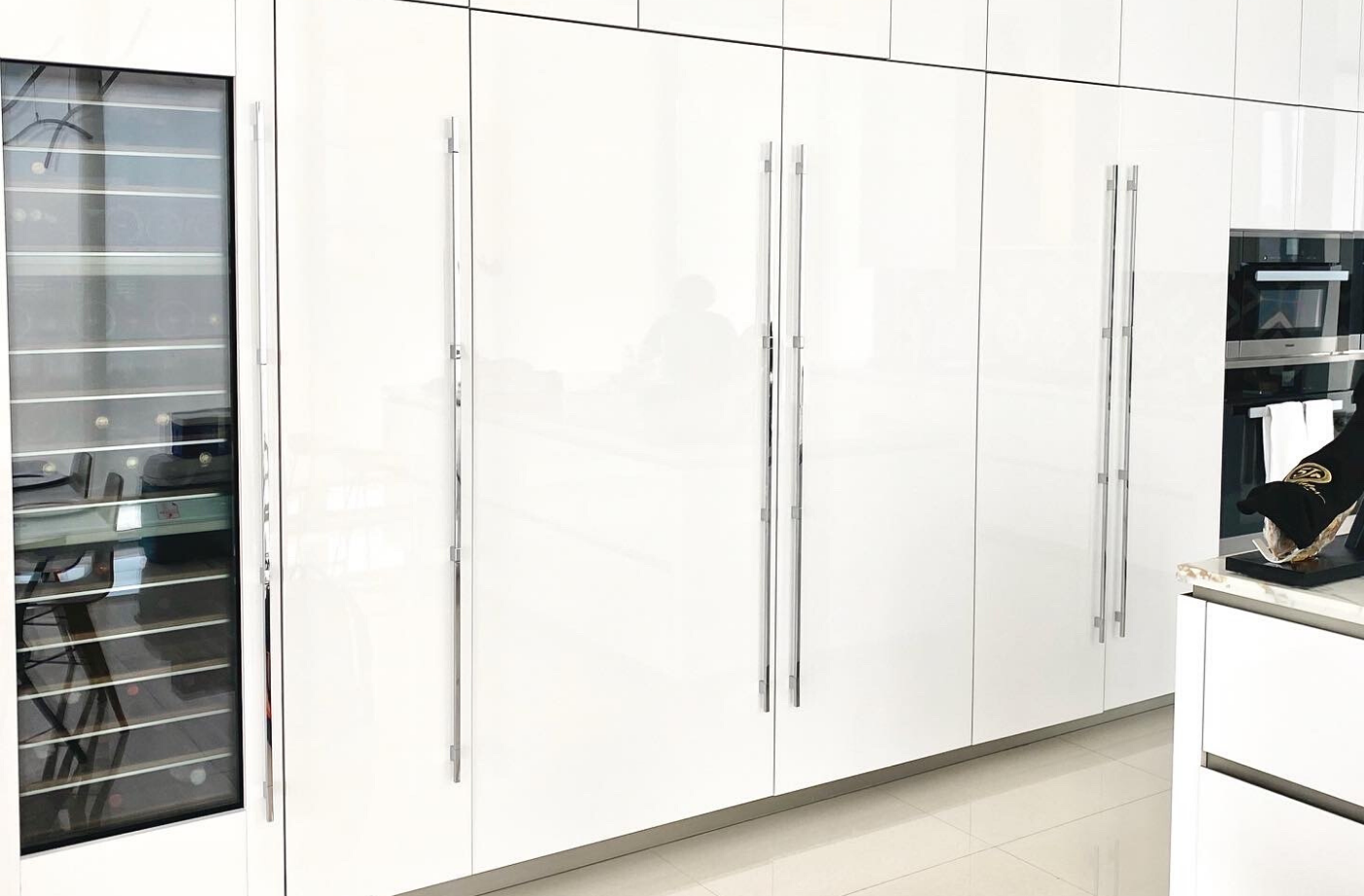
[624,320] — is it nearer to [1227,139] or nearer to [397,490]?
[397,490]

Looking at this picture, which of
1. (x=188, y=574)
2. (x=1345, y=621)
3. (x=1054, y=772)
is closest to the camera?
(x=1345, y=621)

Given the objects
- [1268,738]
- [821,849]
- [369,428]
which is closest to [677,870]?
[821,849]

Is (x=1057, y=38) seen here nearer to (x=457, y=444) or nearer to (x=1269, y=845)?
(x=457, y=444)

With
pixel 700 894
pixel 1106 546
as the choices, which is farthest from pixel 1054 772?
pixel 700 894

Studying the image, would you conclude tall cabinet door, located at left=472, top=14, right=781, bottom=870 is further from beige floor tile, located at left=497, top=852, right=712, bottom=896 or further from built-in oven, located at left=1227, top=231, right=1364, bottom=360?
built-in oven, located at left=1227, top=231, right=1364, bottom=360

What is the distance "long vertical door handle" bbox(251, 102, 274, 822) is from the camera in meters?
2.47

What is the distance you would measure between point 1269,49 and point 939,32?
1.50 metres

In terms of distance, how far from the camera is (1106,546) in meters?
4.00

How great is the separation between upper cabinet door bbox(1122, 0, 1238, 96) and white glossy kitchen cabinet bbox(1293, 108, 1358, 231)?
47 cm

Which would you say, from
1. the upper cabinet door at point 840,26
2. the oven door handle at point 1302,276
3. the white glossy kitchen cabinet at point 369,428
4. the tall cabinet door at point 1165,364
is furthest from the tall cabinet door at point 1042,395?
the white glossy kitchen cabinet at point 369,428

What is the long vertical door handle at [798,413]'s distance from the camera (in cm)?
321

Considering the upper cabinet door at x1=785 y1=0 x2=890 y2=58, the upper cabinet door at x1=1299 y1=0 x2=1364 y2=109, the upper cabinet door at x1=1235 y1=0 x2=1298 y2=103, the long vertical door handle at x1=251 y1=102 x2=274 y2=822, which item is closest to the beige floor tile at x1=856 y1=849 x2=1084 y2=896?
the long vertical door handle at x1=251 y1=102 x2=274 y2=822

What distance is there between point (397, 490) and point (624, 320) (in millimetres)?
692

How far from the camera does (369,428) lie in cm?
265
